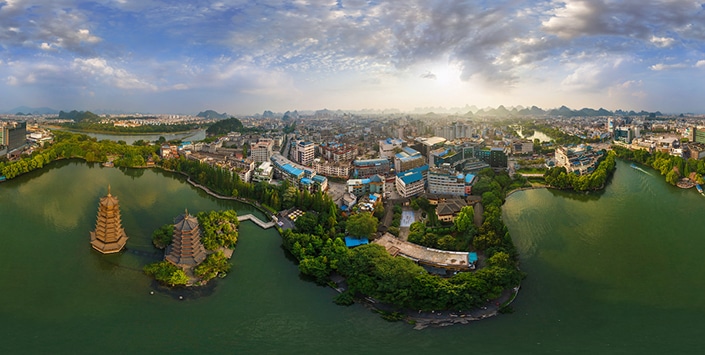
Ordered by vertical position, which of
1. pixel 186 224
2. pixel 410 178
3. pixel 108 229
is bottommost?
pixel 108 229

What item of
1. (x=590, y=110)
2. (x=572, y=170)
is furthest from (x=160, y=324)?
(x=590, y=110)

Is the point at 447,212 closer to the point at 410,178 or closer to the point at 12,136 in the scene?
the point at 410,178

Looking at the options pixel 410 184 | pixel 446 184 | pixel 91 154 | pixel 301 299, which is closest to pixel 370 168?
pixel 410 184

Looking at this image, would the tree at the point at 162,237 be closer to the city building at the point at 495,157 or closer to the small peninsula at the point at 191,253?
Answer: the small peninsula at the point at 191,253

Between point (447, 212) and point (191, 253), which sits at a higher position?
point (447, 212)

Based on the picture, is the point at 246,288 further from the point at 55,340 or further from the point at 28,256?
the point at 28,256

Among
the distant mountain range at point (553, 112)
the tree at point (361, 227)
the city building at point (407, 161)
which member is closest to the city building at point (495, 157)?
the city building at point (407, 161)

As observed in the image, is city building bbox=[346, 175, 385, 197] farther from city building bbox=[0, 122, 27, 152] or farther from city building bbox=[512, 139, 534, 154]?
city building bbox=[0, 122, 27, 152]
